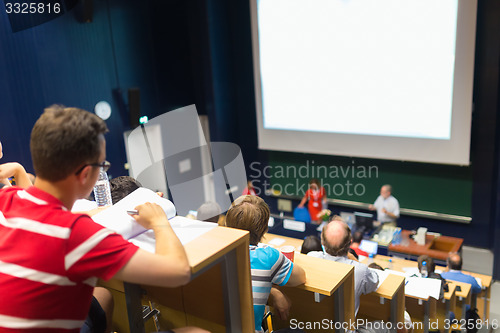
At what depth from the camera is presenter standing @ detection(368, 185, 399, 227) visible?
589cm

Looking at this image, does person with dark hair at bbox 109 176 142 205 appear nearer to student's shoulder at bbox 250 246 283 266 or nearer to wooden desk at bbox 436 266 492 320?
student's shoulder at bbox 250 246 283 266

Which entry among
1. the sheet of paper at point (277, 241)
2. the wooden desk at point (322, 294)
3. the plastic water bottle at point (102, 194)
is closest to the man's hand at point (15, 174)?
the plastic water bottle at point (102, 194)

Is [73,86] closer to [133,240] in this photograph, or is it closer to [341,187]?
[341,187]

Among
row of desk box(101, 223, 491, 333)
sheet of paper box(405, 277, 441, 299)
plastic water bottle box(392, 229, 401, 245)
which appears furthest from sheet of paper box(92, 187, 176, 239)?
plastic water bottle box(392, 229, 401, 245)

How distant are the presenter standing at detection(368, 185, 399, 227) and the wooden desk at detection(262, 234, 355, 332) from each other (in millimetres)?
3977

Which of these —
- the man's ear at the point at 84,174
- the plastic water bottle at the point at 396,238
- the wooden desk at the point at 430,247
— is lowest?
the wooden desk at the point at 430,247

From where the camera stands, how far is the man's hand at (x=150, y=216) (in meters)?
1.21

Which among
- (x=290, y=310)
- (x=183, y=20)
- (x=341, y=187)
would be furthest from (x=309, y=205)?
(x=290, y=310)

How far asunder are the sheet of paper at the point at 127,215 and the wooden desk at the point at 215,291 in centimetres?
17

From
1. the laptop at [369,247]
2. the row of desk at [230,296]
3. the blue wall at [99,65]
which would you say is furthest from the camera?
the blue wall at [99,65]

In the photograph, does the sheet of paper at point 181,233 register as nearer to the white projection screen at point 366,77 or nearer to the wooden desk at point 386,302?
the wooden desk at point 386,302

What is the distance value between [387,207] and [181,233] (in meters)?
5.02

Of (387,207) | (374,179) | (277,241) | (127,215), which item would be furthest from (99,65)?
(127,215)

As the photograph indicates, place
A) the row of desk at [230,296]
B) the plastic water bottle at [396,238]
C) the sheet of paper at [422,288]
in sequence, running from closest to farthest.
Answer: the row of desk at [230,296] < the sheet of paper at [422,288] < the plastic water bottle at [396,238]
